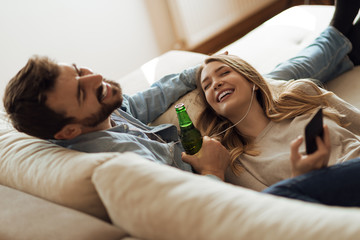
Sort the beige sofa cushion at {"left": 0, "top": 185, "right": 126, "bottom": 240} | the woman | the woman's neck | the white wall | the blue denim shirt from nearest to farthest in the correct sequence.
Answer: the beige sofa cushion at {"left": 0, "top": 185, "right": 126, "bottom": 240} → the blue denim shirt → the woman → the woman's neck → the white wall

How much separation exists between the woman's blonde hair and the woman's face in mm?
31

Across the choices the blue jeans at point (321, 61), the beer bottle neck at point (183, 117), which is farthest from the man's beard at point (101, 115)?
the blue jeans at point (321, 61)

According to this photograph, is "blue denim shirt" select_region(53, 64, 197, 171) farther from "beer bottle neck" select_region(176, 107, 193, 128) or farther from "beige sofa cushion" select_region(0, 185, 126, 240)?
"beige sofa cushion" select_region(0, 185, 126, 240)

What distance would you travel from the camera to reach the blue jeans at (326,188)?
0.90 m

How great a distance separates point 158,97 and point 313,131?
0.83 m

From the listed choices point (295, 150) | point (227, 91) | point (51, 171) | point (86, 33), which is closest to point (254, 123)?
point (227, 91)

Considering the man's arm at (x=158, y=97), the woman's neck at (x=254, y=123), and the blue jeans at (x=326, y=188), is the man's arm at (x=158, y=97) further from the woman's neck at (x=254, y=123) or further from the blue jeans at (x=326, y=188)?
the blue jeans at (x=326, y=188)

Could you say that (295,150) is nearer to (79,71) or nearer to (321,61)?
(79,71)

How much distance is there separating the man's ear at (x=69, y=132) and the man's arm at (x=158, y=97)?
0.35 meters

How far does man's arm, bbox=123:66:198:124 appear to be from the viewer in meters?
1.61

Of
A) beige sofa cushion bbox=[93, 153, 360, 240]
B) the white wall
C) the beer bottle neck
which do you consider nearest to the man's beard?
the beer bottle neck

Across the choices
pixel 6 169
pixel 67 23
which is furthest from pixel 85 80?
pixel 67 23

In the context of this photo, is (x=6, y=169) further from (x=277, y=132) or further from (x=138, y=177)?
(x=277, y=132)

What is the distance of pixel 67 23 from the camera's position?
112 inches
